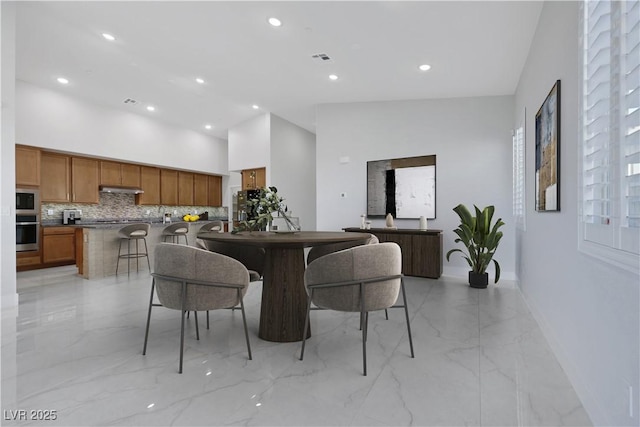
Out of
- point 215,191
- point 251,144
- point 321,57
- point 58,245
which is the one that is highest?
point 321,57

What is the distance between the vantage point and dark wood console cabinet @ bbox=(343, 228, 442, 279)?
4879 millimetres

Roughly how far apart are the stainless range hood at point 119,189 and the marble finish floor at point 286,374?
4597mm

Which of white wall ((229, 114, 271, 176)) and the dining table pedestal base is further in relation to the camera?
white wall ((229, 114, 271, 176))

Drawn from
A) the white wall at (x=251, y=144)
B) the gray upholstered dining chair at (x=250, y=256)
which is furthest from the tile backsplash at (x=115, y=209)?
the gray upholstered dining chair at (x=250, y=256)

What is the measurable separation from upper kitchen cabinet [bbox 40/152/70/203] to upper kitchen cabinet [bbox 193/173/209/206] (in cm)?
301

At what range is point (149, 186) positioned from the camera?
314 inches

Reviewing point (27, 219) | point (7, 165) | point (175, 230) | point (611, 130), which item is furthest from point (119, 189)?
point (611, 130)

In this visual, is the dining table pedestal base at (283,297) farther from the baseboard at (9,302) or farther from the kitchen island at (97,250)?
the kitchen island at (97,250)

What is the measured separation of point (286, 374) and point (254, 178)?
6.26 meters

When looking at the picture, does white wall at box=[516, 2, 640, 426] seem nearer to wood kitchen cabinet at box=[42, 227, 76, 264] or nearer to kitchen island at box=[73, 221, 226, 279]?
kitchen island at box=[73, 221, 226, 279]

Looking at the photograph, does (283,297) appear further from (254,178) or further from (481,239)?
(254,178)

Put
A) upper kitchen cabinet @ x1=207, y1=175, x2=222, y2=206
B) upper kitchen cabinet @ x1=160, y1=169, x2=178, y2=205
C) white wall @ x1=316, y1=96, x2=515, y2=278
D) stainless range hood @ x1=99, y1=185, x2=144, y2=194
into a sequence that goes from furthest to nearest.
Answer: upper kitchen cabinet @ x1=207, y1=175, x2=222, y2=206
upper kitchen cabinet @ x1=160, y1=169, x2=178, y2=205
stainless range hood @ x1=99, y1=185, x2=144, y2=194
white wall @ x1=316, y1=96, x2=515, y2=278

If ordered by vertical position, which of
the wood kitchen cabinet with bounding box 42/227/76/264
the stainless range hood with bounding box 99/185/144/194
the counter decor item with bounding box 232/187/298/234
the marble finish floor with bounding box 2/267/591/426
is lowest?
the marble finish floor with bounding box 2/267/591/426

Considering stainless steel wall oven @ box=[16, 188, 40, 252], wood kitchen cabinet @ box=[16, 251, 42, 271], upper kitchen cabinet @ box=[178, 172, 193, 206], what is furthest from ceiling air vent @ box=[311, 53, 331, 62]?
wood kitchen cabinet @ box=[16, 251, 42, 271]
